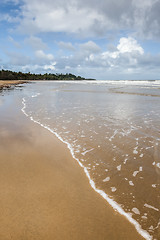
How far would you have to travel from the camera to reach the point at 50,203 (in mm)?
2986

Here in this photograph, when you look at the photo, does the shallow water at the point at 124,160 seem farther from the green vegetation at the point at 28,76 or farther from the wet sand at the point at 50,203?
the green vegetation at the point at 28,76

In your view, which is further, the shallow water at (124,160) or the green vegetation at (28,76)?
the green vegetation at (28,76)

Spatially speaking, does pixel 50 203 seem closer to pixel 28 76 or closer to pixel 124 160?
pixel 124 160

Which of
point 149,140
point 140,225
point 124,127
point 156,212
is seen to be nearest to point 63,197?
point 140,225

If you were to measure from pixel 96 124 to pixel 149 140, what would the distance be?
281 cm

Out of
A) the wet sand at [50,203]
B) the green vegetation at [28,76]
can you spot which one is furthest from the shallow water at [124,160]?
the green vegetation at [28,76]

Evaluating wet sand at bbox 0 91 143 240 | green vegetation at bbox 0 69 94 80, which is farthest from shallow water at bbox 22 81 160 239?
green vegetation at bbox 0 69 94 80

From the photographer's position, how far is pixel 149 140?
19.9 ft

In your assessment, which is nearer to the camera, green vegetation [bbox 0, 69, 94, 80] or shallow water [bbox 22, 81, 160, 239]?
shallow water [bbox 22, 81, 160, 239]

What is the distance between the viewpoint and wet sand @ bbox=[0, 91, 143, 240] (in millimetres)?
2445

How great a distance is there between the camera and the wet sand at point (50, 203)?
2445 millimetres

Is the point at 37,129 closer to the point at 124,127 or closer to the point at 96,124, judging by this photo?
the point at 96,124

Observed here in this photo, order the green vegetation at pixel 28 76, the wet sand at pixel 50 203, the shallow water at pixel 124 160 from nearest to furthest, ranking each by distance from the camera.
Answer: the wet sand at pixel 50 203 → the shallow water at pixel 124 160 → the green vegetation at pixel 28 76

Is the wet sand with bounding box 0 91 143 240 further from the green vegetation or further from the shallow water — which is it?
the green vegetation
